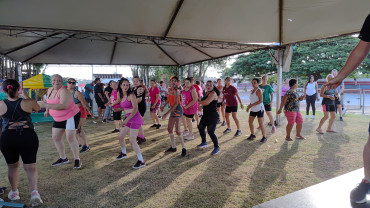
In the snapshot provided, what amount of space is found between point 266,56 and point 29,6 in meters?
28.4

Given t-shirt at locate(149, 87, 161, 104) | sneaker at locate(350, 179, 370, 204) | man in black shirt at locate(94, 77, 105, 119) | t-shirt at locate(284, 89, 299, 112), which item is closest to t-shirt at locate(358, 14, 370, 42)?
sneaker at locate(350, 179, 370, 204)

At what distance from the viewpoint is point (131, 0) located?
547 cm

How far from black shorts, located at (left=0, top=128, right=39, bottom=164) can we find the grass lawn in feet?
2.31

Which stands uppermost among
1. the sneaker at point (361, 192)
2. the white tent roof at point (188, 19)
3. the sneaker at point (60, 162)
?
the white tent roof at point (188, 19)

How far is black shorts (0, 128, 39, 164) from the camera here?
2818 mm

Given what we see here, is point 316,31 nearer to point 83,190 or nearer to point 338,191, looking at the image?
point 338,191

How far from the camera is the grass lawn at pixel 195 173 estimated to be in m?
3.16

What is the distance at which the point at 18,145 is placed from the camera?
284 cm

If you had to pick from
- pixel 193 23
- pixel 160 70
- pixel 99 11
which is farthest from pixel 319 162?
pixel 160 70

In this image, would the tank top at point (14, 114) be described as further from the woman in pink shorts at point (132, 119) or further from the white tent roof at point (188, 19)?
the white tent roof at point (188, 19)

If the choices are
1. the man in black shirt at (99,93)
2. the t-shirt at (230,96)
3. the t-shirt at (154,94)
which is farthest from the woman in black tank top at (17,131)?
the man in black shirt at (99,93)

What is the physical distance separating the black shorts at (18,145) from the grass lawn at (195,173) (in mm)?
704

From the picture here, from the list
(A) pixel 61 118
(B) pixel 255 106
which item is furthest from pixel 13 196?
(B) pixel 255 106

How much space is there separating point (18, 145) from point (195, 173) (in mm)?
2763
